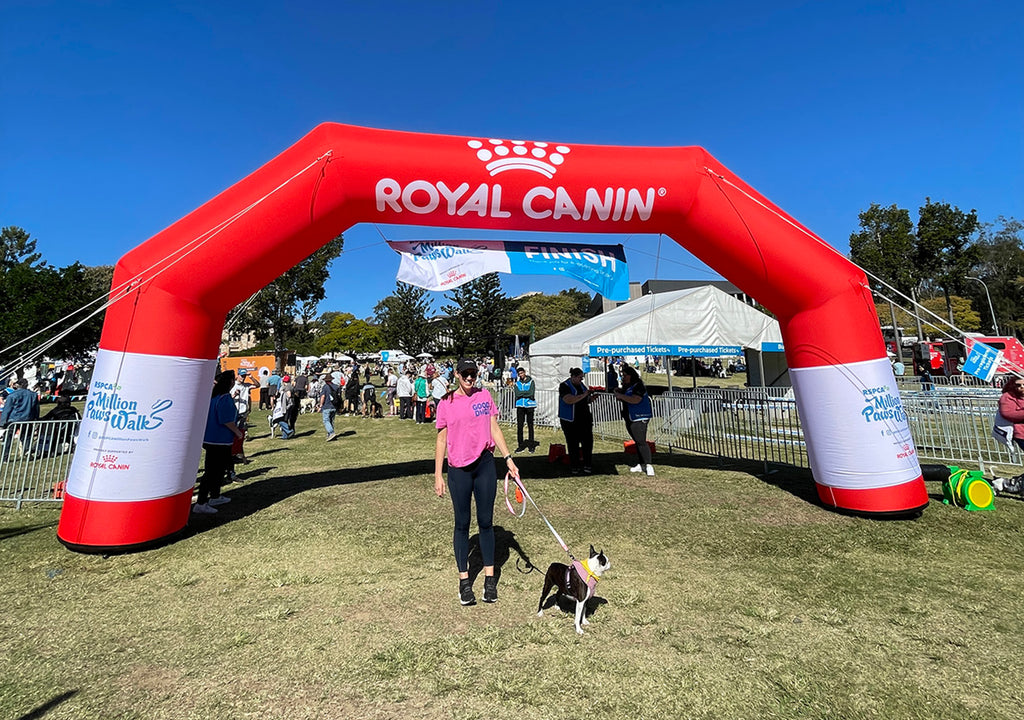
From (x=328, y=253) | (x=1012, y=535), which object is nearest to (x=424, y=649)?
(x=1012, y=535)

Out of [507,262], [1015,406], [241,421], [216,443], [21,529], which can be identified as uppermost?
[507,262]

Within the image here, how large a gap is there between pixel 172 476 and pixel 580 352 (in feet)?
36.4

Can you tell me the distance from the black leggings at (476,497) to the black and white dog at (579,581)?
58 cm

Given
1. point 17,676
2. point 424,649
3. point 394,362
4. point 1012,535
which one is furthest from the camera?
point 394,362

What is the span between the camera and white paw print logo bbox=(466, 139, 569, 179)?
604cm

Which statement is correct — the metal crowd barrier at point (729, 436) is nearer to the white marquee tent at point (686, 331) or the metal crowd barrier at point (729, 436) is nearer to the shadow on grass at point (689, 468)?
the shadow on grass at point (689, 468)

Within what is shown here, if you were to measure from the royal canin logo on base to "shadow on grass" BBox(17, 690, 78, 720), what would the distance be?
16.3 feet

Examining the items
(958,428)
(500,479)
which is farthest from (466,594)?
Result: (958,428)

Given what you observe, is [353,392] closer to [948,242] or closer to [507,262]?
[507,262]

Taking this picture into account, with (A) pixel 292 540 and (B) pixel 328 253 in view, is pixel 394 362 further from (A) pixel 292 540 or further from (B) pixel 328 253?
(A) pixel 292 540

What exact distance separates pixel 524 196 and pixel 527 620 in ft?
15.2

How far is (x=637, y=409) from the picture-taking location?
328 inches

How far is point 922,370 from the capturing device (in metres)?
24.7

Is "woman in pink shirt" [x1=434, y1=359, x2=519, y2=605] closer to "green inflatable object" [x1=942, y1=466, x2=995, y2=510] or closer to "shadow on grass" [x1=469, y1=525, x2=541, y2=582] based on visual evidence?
"shadow on grass" [x1=469, y1=525, x2=541, y2=582]
